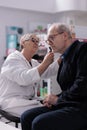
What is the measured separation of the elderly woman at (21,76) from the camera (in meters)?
1.93

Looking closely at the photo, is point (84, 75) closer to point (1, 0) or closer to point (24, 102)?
point (24, 102)

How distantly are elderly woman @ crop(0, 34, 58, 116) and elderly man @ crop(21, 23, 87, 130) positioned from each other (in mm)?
181

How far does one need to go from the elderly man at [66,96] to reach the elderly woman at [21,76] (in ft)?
0.59

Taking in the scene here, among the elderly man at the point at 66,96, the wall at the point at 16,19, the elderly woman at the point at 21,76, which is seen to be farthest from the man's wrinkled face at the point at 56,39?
the wall at the point at 16,19

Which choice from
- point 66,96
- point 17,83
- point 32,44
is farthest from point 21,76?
point 66,96

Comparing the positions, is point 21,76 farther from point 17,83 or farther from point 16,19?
point 16,19

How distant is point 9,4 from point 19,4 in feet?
0.70

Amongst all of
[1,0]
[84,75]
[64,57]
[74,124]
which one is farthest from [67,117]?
[1,0]

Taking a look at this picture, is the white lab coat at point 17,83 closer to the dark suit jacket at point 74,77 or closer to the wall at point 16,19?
the dark suit jacket at point 74,77

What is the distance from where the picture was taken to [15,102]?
2.01 meters

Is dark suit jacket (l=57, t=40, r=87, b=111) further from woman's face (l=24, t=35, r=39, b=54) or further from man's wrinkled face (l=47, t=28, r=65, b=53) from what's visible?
woman's face (l=24, t=35, r=39, b=54)

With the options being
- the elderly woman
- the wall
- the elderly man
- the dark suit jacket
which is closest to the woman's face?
the elderly woman

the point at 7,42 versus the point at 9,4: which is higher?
the point at 9,4

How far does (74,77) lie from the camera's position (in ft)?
5.57
